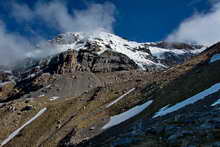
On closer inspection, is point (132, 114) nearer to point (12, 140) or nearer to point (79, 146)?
point (79, 146)

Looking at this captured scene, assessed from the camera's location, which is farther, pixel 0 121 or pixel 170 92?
pixel 0 121

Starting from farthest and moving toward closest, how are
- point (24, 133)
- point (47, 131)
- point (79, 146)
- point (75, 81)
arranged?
point (75, 81) → point (24, 133) → point (47, 131) → point (79, 146)

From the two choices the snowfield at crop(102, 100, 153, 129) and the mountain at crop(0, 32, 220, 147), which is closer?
the mountain at crop(0, 32, 220, 147)

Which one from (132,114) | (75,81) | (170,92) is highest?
(75,81)

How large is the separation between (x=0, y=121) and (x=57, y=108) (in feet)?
79.4

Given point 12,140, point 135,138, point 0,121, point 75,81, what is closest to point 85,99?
point 12,140

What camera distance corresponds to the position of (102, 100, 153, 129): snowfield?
48.2 metres

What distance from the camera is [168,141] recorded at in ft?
57.5

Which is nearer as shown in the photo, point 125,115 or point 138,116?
point 138,116

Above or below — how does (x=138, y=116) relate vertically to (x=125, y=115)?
below

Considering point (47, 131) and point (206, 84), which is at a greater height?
point (206, 84)

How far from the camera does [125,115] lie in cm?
5069

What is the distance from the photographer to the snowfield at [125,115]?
48156 mm

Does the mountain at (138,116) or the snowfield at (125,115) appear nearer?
the mountain at (138,116)
